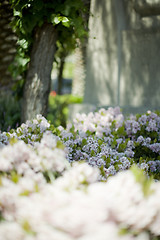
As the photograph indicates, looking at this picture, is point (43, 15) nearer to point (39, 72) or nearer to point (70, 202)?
point (39, 72)

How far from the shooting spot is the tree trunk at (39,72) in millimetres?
4836

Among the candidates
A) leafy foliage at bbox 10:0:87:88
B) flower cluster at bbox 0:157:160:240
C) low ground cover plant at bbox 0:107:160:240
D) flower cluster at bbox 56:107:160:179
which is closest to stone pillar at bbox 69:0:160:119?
leafy foliage at bbox 10:0:87:88

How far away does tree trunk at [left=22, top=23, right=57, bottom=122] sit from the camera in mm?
4836

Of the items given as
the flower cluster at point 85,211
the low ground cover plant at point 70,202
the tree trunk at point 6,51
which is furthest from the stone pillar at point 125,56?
the flower cluster at point 85,211

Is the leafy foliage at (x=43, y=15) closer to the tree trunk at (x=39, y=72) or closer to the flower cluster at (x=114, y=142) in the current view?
the tree trunk at (x=39, y=72)

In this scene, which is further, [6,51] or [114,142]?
[6,51]

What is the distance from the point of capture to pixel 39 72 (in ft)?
16.2

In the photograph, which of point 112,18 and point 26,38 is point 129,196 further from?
point 112,18

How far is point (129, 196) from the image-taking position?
4.93 ft

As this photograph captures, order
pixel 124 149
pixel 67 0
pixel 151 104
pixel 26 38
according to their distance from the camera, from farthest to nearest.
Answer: pixel 151 104 → pixel 26 38 → pixel 67 0 → pixel 124 149

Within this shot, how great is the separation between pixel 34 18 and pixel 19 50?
64 cm

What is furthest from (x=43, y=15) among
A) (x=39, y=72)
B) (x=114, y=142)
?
(x=114, y=142)

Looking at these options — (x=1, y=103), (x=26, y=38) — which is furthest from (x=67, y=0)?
(x=1, y=103)

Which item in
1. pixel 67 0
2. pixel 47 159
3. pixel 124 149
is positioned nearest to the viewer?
pixel 47 159
